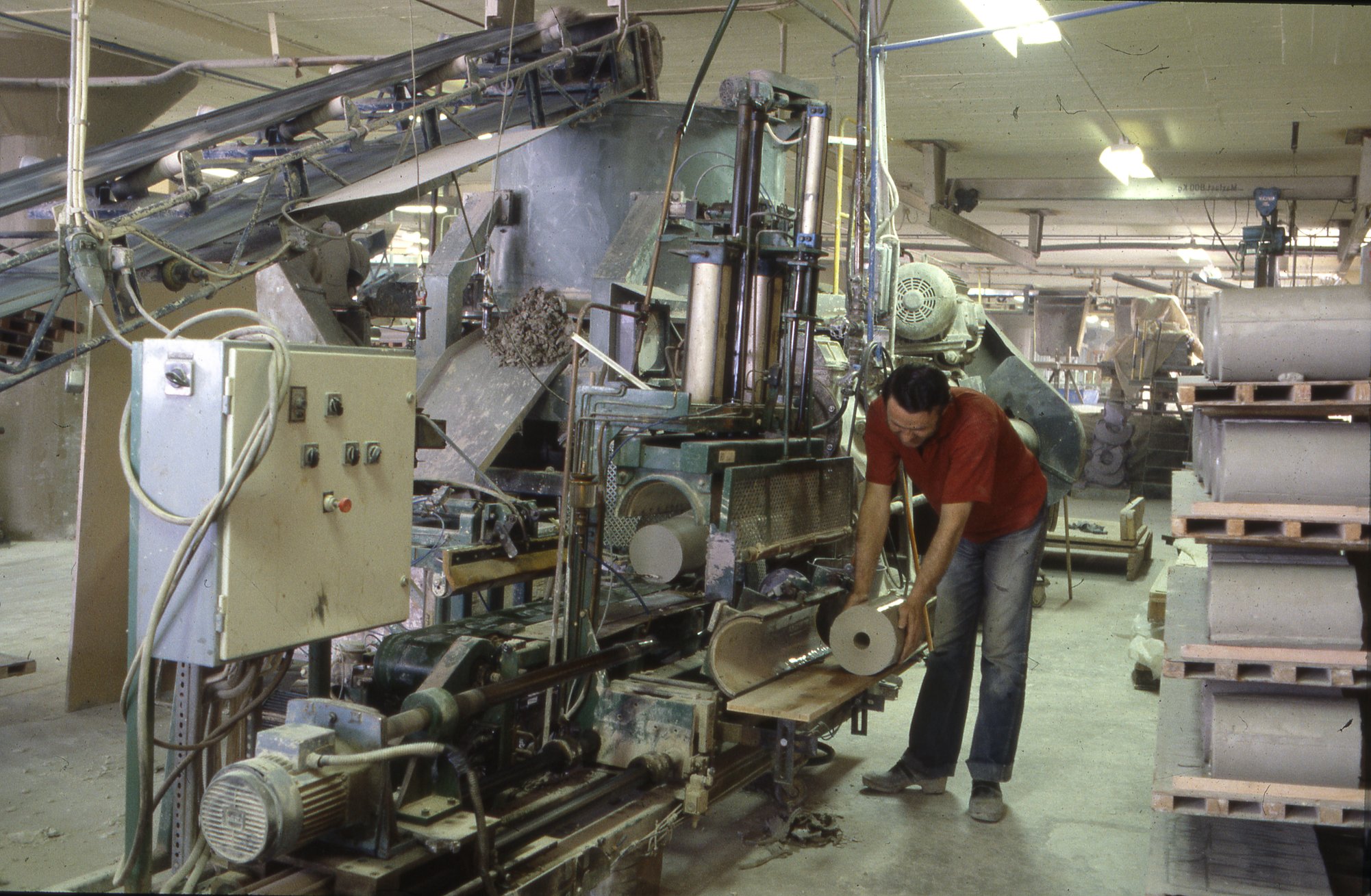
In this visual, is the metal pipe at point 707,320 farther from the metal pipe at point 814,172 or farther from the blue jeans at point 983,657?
the blue jeans at point 983,657

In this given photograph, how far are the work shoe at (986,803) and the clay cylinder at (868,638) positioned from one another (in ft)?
2.47

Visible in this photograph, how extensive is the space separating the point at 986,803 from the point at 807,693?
1.04m

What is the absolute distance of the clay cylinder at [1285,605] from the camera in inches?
120

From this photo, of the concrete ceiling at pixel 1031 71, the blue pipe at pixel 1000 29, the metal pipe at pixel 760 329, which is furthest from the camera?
the concrete ceiling at pixel 1031 71

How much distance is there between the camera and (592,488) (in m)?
3.65

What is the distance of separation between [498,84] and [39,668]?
12.8ft

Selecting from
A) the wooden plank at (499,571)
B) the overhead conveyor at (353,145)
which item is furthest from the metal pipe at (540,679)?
the overhead conveyor at (353,145)

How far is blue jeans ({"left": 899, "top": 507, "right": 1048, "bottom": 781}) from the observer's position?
4.50 metres

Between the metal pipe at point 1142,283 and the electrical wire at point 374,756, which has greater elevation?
the metal pipe at point 1142,283

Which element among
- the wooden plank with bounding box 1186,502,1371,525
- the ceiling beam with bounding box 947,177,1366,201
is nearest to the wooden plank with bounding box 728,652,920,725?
the wooden plank with bounding box 1186,502,1371,525

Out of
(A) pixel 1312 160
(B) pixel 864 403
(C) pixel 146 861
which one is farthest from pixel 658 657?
(A) pixel 1312 160

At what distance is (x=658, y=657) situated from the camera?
14.1 feet

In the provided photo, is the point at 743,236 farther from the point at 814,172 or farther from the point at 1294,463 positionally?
the point at 1294,463

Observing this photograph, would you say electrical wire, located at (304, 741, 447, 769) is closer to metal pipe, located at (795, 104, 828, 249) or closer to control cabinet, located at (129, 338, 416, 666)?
control cabinet, located at (129, 338, 416, 666)
